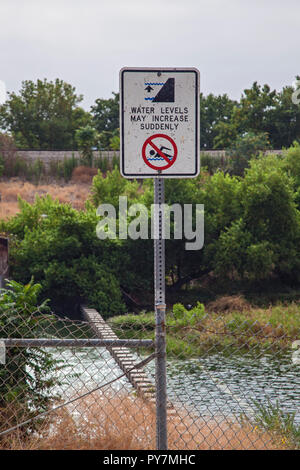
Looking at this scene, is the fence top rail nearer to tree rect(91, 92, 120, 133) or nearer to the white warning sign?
the white warning sign

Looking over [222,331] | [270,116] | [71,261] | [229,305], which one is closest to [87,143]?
[270,116]

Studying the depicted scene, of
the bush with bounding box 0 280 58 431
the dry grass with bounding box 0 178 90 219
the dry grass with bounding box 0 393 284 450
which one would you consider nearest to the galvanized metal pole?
the dry grass with bounding box 0 393 284 450

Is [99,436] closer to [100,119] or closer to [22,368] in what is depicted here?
[22,368]

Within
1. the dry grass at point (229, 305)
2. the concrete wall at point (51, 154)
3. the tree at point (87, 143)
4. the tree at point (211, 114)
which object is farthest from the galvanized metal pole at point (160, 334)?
the tree at point (211, 114)

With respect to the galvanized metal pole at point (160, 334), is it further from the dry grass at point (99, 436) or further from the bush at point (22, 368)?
the bush at point (22, 368)

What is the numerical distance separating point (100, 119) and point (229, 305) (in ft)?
147

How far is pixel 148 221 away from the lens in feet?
94.8

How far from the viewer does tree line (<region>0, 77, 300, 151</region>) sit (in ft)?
177

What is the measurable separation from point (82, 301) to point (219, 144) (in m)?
31.2

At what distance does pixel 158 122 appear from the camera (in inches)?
159

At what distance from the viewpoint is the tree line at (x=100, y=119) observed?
177 ft
